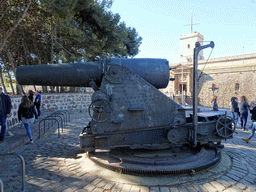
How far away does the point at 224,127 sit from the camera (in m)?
3.89

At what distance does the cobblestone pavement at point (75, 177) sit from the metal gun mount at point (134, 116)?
0.40 meters

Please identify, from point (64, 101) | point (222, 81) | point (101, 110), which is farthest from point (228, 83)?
point (101, 110)

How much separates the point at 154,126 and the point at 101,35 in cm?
1224

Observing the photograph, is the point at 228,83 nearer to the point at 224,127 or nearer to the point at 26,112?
the point at 224,127

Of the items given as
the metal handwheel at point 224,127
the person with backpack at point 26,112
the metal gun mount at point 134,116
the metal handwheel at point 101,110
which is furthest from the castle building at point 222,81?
the metal handwheel at point 101,110

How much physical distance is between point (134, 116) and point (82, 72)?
1.48 meters

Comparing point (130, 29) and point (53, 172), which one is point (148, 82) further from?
point (130, 29)

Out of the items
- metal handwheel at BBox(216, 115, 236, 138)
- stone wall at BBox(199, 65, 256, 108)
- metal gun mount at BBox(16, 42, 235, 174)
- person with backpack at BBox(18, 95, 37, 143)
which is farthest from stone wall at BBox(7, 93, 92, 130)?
stone wall at BBox(199, 65, 256, 108)

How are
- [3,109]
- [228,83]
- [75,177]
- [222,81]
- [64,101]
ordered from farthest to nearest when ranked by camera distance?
1. [222,81]
2. [228,83]
3. [64,101]
4. [3,109]
5. [75,177]

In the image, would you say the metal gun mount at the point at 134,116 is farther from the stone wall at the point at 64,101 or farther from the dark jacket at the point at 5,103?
the stone wall at the point at 64,101

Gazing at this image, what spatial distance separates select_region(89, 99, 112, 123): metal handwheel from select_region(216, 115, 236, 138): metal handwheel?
227cm

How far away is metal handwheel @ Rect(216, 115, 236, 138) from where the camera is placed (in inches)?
153

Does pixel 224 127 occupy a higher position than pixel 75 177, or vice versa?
pixel 224 127

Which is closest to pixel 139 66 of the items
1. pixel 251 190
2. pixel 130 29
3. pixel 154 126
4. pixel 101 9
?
pixel 154 126
